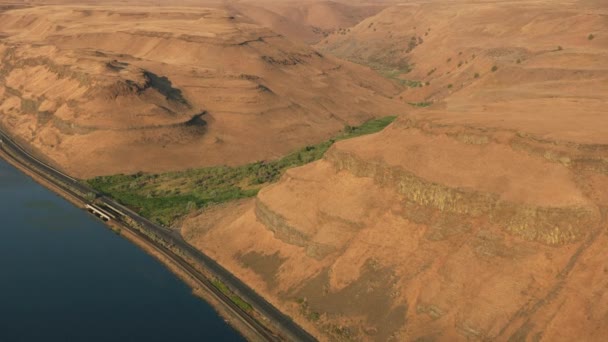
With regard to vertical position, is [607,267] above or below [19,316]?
above

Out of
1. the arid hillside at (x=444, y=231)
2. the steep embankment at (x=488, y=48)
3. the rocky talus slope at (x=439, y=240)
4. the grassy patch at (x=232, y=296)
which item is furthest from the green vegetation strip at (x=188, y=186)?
the steep embankment at (x=488, y=48)

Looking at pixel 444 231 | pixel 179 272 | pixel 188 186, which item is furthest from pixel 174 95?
pixel 444 231

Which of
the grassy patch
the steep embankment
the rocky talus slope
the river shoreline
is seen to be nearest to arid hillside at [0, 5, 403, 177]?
the river shoreline

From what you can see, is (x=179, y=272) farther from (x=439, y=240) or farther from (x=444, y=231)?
Result: (x=444, y=231)

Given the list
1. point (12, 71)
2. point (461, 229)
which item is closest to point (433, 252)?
point (461, 229)

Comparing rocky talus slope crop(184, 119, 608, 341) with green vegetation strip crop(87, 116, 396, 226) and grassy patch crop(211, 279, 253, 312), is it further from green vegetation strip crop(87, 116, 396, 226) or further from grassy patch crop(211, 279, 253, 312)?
green vegetation strip crop(87, 116, 396, 226)

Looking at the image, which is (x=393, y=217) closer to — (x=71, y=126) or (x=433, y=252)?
(x=433, y=252)
